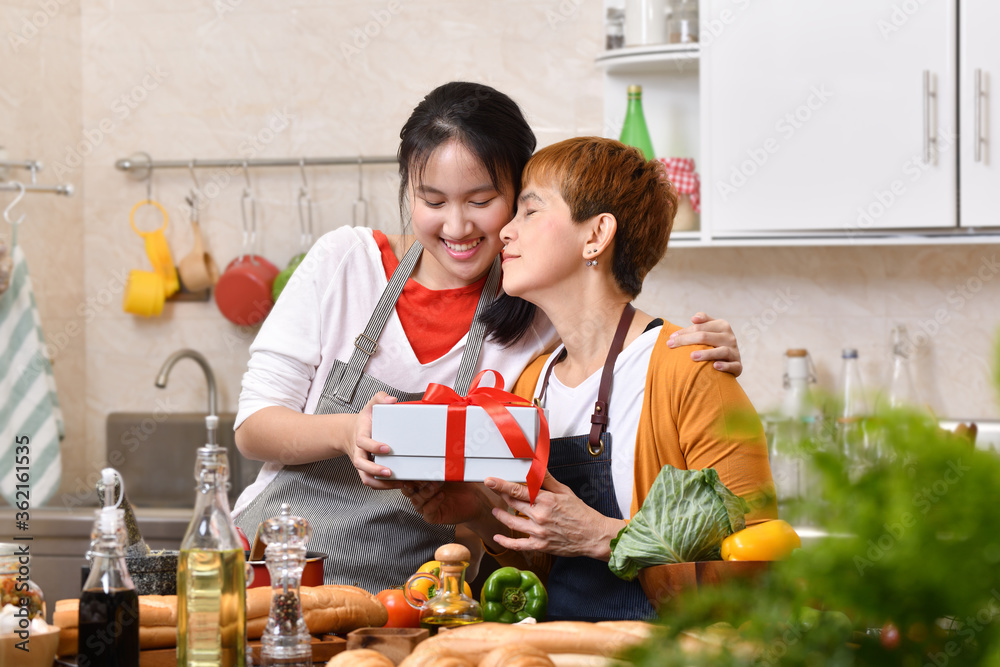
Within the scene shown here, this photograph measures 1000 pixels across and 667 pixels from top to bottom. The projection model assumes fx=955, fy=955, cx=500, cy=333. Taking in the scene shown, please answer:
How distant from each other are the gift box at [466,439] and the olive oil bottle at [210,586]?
0.26 metres

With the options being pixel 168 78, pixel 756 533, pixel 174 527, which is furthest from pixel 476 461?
pixel 168 78

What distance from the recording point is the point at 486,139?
52.4 inches

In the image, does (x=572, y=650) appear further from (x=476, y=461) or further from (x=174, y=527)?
(x=174, y=527)

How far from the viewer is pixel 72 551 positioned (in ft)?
7.13

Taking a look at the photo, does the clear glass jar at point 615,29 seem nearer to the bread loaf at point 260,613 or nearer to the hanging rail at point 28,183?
the hanging rail at point 28,183

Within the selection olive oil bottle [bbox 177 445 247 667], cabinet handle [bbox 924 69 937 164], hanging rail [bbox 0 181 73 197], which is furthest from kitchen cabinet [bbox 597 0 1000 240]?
olive oil bottle [bbox 177 445 247 667]

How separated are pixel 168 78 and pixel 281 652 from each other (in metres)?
2.25

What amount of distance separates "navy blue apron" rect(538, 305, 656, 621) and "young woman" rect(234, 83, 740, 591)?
0.54 feet

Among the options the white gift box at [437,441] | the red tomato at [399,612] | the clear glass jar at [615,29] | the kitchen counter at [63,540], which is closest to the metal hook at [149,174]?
the kitchen counter at [63,540]

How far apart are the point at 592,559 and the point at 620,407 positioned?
20 centimetres

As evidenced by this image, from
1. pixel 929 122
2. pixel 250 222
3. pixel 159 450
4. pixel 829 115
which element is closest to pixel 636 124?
pixel 829 115

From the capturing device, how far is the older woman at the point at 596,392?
1.13 meters

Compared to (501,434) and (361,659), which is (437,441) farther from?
(361,659)

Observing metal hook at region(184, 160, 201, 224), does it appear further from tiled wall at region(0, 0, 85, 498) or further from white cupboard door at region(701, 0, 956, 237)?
white cupboard door at region(701, 0, 956, 237)
